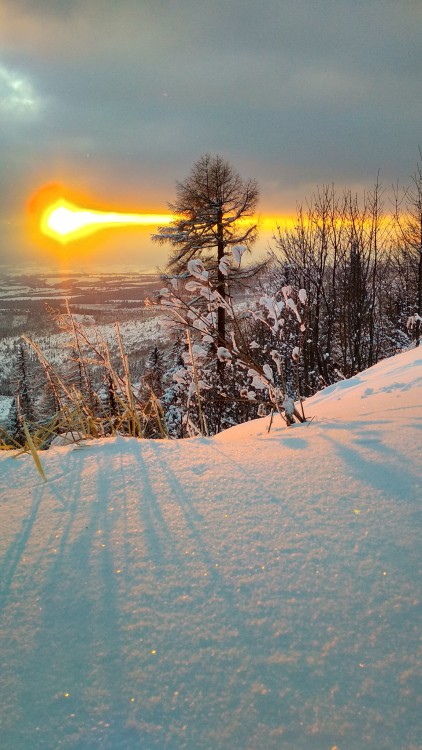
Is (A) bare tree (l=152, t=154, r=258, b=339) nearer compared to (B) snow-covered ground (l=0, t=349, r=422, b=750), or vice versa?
(B) snow-covered ground (l=0, t=349, r=422, b=750)

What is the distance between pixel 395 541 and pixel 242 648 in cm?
43

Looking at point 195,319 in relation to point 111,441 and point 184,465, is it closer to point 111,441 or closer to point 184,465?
point 111,441

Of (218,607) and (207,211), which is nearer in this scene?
(218,607)

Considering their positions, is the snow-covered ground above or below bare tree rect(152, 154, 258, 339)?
below

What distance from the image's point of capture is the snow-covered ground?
57 cm

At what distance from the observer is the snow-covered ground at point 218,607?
22.4 inches

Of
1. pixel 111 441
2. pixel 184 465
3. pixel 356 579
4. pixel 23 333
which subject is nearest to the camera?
pixel 356 579

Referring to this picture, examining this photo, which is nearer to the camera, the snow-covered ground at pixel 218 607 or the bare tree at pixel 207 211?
Result: the snow-covered ground at pixel 218 607

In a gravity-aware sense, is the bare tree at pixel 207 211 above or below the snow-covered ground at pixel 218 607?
above

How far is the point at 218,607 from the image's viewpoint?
0.77 metres

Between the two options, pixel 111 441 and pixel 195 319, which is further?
pixel 195 319

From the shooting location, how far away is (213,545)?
95 cm

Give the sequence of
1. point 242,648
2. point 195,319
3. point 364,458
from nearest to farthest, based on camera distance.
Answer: point 242,648
point 364,458
point 195,319

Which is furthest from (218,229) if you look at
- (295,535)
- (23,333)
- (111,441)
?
(295,535)
